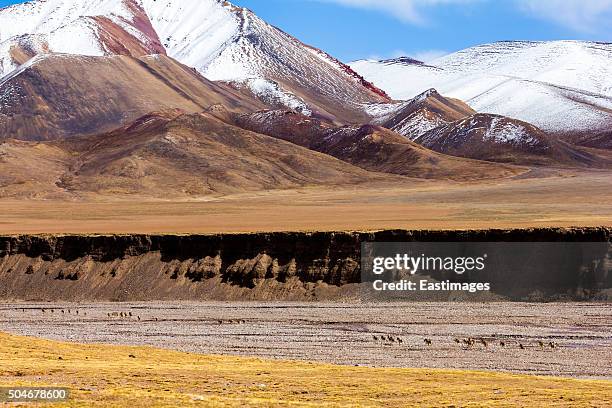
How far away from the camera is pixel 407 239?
75.6 m

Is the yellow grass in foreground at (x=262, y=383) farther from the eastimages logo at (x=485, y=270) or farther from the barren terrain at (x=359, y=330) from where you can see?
the eastimages logo at (x=485, y=270)

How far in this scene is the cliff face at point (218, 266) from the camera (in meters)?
74.3

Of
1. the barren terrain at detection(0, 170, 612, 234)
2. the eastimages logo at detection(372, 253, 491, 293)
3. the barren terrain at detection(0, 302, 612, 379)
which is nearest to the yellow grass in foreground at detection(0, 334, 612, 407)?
the barren terrain at detection(0, 302, 612, 379)

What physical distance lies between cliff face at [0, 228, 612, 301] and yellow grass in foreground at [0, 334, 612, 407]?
31456 millimetres

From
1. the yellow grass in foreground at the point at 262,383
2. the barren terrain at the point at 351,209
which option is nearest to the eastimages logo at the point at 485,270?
the barren terrain at the point at 351,209

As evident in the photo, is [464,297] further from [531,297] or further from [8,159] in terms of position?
[8,159]

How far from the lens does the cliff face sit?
244 ft

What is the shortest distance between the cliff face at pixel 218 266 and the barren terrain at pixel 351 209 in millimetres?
7925

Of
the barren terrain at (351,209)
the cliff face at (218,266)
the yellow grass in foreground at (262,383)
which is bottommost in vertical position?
the yellow grass in foreground at (262,383)

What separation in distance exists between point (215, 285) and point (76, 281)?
1165 cm

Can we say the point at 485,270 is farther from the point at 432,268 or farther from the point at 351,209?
the point at 351,209

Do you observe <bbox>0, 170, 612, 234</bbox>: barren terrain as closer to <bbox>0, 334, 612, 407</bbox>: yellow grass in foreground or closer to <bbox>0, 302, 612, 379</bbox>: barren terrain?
<bbox>0, 302, 612, 379</bbox>: barren terrain

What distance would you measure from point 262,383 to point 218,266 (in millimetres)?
45269

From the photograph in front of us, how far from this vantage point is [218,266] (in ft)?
263
